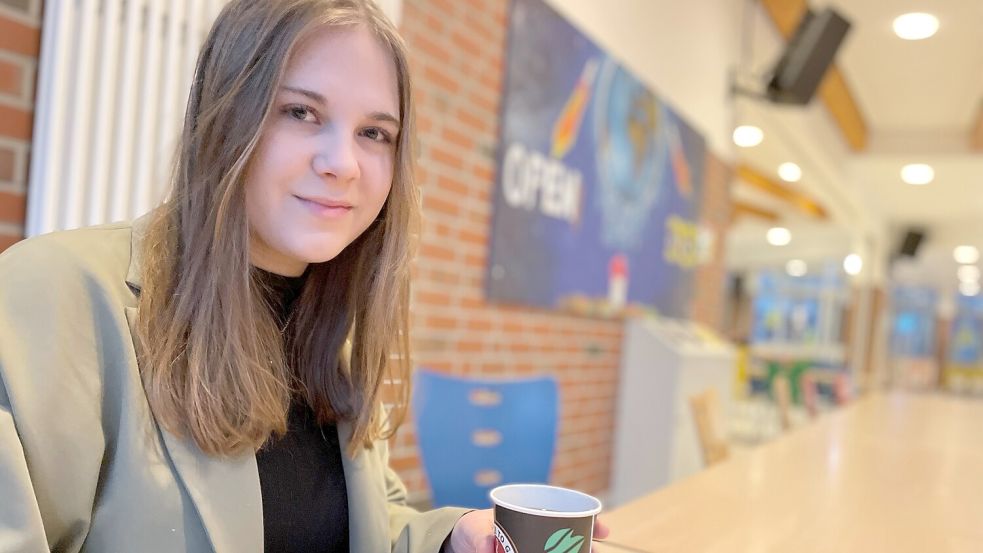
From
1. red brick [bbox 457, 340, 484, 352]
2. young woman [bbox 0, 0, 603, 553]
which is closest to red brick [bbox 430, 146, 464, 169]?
red brick [bbox 457, 340, 484, 352]

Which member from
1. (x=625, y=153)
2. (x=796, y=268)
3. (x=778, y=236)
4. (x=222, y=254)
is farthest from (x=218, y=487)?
(x=796, y=268)

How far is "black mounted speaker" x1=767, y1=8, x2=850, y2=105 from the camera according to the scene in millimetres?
4336

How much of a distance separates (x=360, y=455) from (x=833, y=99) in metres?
6.87

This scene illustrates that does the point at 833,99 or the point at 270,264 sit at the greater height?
the point at 833,99

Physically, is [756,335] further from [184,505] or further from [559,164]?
[184,505]

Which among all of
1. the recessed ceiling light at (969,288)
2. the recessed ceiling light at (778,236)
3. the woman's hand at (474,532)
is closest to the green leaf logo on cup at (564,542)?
the woman's hand at (474,532)

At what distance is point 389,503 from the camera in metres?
1.18

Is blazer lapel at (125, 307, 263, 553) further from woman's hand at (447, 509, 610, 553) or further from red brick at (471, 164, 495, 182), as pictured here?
red brick at (471, 164, 495, 182)

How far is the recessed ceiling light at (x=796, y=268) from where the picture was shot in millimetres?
13484

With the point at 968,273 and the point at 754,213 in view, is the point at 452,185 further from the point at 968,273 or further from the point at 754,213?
the point at 968,273

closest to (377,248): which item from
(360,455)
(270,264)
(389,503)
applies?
(270,264)

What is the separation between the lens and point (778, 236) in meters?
12.1

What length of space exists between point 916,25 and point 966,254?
9725mm

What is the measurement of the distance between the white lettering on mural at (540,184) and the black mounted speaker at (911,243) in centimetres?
1063
